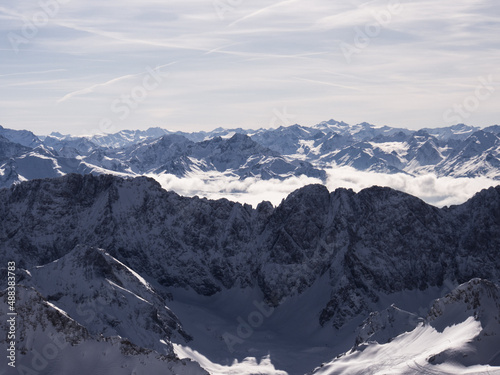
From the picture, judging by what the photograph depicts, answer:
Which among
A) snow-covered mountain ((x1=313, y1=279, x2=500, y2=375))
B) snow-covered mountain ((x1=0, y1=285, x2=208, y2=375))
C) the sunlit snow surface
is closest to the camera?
snow-covered mountain ((x1=313, y1=279, x2=500, y2=375))

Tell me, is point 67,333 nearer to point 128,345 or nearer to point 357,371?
point 128,345

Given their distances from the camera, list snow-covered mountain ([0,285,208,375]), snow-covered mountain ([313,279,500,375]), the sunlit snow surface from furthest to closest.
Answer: snow-covered mountain ([0,285,208,375])
the sunlit snow surface
snow-covered mountain ([313,279,500,375])

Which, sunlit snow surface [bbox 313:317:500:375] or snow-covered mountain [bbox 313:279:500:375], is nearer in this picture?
snow-covered mountain [bbox 313:279:500:375]

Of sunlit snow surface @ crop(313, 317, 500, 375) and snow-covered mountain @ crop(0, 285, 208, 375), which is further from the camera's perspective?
snow-covered mountain @ crop(0, 285, 208, 375)

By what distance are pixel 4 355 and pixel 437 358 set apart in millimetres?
91623

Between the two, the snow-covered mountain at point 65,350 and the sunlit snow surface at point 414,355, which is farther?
the snow-covered mountain at point 65,350

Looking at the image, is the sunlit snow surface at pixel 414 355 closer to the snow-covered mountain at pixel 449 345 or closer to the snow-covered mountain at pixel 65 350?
the snow-covered mountain at pixel 449 345

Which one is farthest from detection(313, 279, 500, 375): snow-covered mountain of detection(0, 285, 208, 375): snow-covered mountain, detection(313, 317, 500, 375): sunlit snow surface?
detection(0, 285, 208, 375): snow-covered mountain

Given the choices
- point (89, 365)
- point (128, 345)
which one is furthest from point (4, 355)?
point (128, 345)

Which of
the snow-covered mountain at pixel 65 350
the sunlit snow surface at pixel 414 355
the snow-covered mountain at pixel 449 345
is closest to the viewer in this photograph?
the snow-covered mountain at pixel 449 345

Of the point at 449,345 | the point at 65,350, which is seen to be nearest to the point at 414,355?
the point at 449,345

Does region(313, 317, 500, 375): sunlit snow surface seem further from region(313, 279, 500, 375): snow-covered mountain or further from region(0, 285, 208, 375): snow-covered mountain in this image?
Answer: region(0, 285, 208, 375): snow-covered mountain

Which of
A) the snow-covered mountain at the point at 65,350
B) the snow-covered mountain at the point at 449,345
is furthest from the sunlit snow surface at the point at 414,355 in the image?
the snow-covered mountain at the point at 65,350

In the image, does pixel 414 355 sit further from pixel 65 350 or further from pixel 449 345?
pixel 65 350
